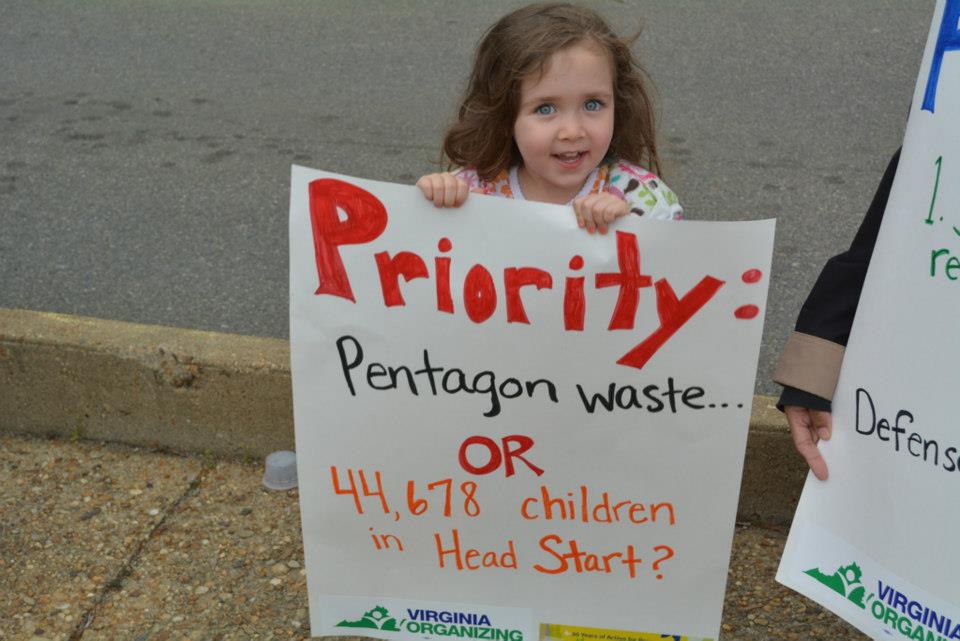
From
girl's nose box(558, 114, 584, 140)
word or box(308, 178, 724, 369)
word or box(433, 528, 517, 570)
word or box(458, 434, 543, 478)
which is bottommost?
word or box(433, 528, 517, 570)

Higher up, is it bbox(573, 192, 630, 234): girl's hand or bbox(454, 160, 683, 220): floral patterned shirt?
bbox(573, 192, 630, 234): girl's hand

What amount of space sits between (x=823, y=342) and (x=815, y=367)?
0.05 metres

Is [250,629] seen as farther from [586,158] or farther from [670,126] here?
[670,126]

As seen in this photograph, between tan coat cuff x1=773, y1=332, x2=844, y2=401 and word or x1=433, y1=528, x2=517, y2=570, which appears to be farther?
word or x1=433, y1=528, x2=517, y2=570

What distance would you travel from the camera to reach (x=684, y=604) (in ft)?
6.57

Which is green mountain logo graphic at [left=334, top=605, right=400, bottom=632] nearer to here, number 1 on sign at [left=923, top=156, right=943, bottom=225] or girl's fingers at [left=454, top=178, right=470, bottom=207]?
girl's fingers at [left=454, top=178, right=470, bottom=207]

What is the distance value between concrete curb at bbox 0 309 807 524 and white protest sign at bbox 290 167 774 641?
40.2 inches

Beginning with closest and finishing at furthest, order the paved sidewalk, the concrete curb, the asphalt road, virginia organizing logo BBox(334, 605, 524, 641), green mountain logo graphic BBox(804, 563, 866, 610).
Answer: green mountain logo graphic BBox(804, 563, 866, 610)
virginia organizing logo BBox(334, 605, 524, 641)
the paved sidewalk
the concrete curb
the asphalt road

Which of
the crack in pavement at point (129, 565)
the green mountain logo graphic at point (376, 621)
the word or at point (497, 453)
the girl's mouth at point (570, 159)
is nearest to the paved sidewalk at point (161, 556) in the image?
the crack in pavement at point (129, 565)

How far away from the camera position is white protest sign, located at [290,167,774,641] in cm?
181

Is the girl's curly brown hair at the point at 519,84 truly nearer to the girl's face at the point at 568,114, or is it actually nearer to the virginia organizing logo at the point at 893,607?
the girl's face at the point at 568,114

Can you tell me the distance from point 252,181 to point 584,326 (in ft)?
11.1

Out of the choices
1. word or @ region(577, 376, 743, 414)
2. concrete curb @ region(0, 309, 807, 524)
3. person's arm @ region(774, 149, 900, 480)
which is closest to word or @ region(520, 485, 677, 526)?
word or @ region(577, 376, 743, 414)

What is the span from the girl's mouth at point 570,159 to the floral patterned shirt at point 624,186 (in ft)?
0.28
